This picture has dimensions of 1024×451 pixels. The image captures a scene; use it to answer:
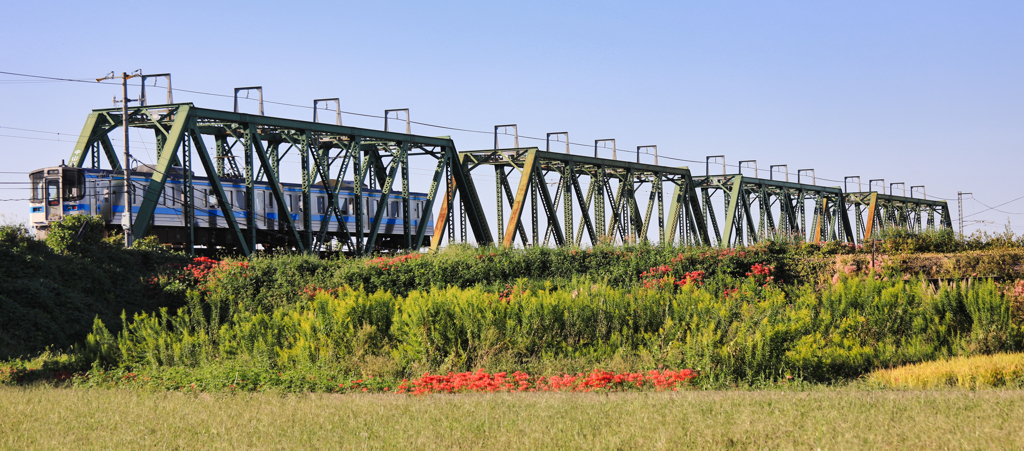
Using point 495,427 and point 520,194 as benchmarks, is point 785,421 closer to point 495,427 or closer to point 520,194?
point 495,427

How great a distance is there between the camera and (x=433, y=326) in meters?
12.1

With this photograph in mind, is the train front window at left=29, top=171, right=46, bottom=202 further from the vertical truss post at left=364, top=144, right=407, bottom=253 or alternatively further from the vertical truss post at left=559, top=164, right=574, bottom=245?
the vertical truss post at left=559, top=164, right=574, bottom=245

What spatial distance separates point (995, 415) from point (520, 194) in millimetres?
20970

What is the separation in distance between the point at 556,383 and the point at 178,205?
22883 millimetres

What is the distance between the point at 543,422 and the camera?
7.38 meters

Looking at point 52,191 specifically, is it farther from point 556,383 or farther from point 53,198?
point 556,383

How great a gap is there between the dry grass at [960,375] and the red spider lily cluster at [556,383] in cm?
238

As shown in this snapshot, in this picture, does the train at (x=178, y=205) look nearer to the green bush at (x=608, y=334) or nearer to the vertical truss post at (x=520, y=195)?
the vertical truss post at (x=520, y=195)

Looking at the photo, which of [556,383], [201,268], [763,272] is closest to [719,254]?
[763,272]

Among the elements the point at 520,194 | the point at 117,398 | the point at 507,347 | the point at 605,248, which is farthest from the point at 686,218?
the point at 117,398

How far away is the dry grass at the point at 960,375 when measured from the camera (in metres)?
9.59

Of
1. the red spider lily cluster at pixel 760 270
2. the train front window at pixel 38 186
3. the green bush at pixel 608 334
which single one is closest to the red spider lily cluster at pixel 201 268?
the green bush at pixel 608 334

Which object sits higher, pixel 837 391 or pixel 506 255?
pixel 506 255

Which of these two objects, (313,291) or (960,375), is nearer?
(960,375)
